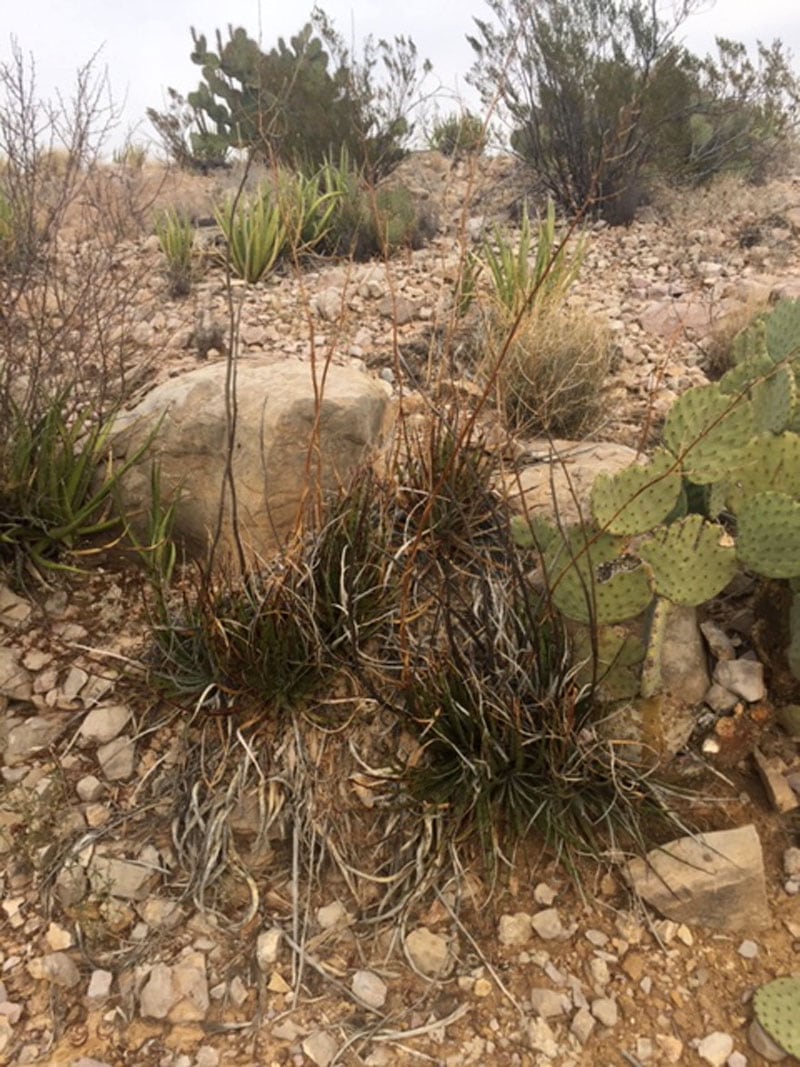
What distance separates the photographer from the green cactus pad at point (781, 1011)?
5.65 feet

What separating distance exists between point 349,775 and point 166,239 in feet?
14.5

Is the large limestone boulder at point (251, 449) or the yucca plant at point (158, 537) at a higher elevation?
the large limestone boulder at point (251, 449)

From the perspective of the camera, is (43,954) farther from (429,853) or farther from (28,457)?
(28,457)

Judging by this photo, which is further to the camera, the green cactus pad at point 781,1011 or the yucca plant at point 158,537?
the yucca plant at point 158,537

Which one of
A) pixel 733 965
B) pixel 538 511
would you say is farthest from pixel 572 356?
pixel 733 965

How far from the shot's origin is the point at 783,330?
2.54 metres

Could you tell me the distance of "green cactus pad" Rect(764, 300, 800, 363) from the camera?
2.49 metres

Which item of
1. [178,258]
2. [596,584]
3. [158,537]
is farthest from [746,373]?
[178,258]

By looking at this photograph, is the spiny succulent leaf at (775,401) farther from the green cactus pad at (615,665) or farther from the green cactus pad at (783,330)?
the green cactus pad at (615,665)

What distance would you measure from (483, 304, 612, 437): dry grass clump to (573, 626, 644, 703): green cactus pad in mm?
1641

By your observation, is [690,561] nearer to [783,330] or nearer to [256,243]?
[783,330]

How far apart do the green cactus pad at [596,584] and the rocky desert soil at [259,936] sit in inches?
15.7

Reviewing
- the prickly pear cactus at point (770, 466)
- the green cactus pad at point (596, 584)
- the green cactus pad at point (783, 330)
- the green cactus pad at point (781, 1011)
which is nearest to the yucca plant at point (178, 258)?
the green cactus pad at point (783, 330)

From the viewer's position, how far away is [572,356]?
156 inches
